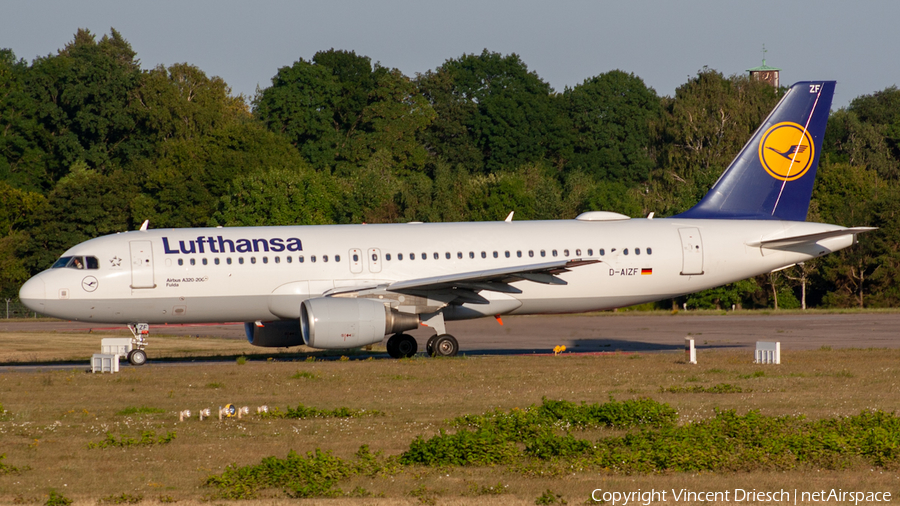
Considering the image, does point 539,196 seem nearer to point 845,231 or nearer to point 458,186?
point 458,186

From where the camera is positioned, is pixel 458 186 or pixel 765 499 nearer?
pixel 765 499

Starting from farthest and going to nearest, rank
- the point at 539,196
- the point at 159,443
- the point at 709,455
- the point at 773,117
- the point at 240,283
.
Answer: the point at 539,196 < the point at 773,117 < the point at 240,283 < the point at 159,443 < the point at 709,455

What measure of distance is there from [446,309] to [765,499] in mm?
16612

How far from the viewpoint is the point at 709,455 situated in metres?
11.4

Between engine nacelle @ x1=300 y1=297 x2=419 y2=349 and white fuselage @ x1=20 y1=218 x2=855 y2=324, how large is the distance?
1.80 m

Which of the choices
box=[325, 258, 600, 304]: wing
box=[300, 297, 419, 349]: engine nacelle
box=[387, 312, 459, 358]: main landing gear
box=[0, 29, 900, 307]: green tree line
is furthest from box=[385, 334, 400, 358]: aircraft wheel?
box=[0, 29, 900, 307]: green tree line

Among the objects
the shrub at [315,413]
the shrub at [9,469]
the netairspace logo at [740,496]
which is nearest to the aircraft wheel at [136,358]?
the shrub at [315,413]

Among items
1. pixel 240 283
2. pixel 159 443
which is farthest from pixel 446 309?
pixel 159 443

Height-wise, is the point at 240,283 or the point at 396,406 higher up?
the point at 240,283

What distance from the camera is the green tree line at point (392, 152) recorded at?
69375 millimetres

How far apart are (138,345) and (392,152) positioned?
72.2 metres

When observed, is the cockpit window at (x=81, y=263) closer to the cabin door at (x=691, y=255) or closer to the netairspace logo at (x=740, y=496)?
the cabin door at (x=691, y=255)

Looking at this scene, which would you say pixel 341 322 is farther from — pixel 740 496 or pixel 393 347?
pixel 740 496

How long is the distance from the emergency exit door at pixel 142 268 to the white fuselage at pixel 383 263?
25mm
